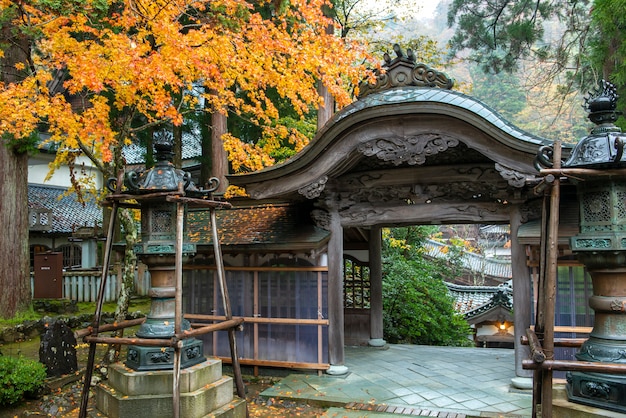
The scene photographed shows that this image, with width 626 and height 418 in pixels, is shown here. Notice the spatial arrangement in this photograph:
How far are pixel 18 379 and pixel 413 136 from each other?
7263mm

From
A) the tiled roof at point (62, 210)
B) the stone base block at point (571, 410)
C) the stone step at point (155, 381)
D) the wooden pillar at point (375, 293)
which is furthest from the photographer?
the tiled roof at point (62, 210)

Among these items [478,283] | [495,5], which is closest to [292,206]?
[495,5]

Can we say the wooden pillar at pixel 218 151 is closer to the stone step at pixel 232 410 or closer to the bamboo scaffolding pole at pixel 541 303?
the stone step at pixel 232 410

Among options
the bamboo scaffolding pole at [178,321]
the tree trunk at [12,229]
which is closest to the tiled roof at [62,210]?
the tree trunk at [12,229]

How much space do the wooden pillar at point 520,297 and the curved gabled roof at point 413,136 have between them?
127 cm

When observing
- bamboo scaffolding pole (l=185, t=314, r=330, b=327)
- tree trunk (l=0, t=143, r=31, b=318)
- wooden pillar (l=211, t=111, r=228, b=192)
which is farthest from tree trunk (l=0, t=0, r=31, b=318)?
bamboo scaffolding pole (l=185, t=314, r=330, b=327)

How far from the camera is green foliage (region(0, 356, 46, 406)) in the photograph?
6.96 m

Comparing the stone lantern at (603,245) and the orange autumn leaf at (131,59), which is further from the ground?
the orange autumn leaf at (131,59)

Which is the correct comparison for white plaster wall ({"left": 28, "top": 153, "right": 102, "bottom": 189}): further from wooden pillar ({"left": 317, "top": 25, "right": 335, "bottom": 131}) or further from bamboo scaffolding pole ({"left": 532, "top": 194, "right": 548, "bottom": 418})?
bamboo scaffolding pole ({"left": 532, "top": 194, "right": 548, "bottom": 418})

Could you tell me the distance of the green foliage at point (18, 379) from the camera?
274 inches

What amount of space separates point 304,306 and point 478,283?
72.0 ft

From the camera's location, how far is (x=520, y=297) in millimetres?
7281

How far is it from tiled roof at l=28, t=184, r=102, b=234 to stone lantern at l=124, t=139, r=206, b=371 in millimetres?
17348

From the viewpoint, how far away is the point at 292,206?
9.51 m
